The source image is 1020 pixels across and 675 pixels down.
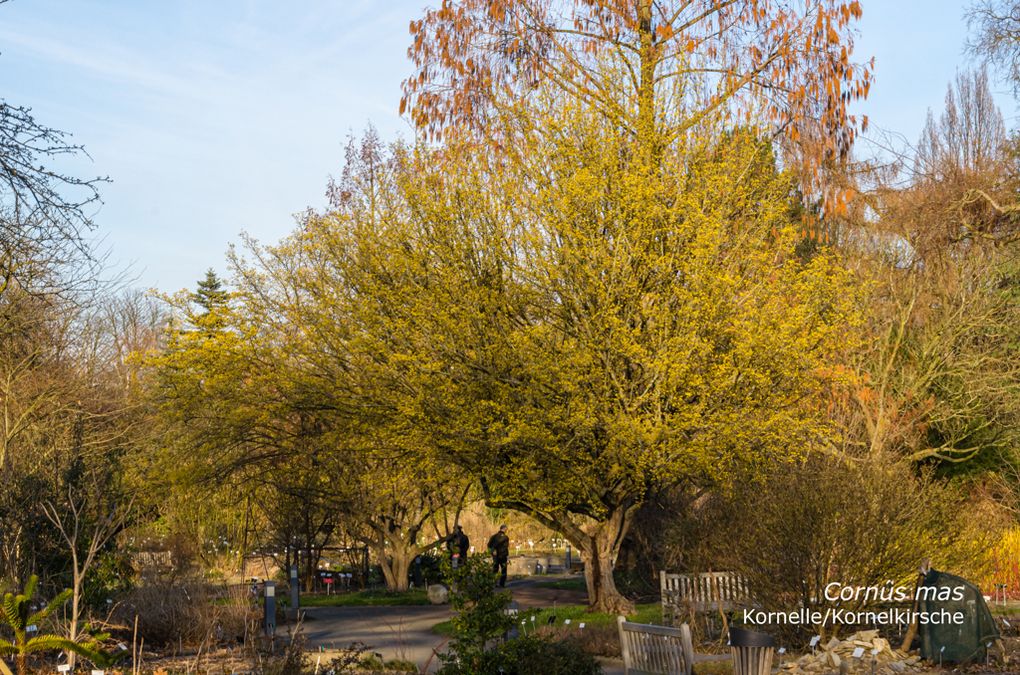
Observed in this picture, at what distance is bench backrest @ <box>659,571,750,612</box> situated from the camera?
14477 mm

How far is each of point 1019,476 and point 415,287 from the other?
47.6ft

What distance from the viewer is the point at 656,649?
10.3 metres

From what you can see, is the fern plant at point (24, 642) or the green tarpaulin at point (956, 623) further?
the green tarpaulin at point (956, 623)

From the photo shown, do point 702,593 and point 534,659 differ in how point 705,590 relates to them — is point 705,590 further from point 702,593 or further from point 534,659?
point 534,659

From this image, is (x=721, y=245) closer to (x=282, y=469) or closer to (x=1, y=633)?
(x=282, y=469)

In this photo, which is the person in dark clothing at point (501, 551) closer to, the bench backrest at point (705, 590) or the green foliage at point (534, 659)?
the bench backrest at point (705, 590)

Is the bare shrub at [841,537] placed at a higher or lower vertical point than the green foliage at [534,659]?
higher

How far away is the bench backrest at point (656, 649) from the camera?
982 centimetres

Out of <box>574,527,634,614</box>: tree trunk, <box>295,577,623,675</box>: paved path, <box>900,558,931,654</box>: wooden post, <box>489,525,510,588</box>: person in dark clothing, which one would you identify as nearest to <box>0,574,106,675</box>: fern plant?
<box>295,577,623,675</box>: paved path

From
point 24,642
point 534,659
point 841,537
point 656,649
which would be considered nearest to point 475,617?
point 534,659

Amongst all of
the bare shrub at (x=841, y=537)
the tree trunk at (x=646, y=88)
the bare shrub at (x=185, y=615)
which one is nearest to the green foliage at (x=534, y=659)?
the bare shrub at (x=841, y=537)

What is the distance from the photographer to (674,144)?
20391 millimetres

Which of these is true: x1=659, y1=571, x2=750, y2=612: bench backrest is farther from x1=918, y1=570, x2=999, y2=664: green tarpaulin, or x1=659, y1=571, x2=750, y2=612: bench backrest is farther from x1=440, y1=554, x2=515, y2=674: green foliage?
x1=440, y1=554, x2=515, y2=674: green foliage

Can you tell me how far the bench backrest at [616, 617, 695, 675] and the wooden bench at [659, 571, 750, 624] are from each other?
345 centimetres
